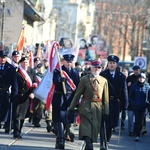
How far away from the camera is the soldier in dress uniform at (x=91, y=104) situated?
1467 cm

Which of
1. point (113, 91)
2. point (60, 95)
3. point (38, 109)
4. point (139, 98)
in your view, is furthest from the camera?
point (38, 109)

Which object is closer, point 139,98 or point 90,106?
point 90,106

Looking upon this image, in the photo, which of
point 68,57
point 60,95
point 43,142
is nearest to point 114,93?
point 60,95

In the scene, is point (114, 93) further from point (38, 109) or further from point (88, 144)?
point (38, 109)

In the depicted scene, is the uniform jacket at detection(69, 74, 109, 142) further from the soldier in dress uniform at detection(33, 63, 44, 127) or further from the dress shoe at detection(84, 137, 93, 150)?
the soldier in dress uniform at detection(33, 63, 44, 127)

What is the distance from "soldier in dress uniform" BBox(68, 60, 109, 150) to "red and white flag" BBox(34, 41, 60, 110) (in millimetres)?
2037

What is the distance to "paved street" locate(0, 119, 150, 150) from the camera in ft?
52.1

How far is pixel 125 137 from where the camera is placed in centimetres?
2014

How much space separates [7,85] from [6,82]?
0.07 meters

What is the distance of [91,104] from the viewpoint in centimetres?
1473

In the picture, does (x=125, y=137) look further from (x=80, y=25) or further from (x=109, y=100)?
(x=80, y=25)

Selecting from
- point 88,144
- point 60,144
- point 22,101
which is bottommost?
point 60,144

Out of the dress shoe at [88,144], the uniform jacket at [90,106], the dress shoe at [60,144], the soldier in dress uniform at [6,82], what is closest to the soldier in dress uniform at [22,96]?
the soldier in dress uniform at [6,82]

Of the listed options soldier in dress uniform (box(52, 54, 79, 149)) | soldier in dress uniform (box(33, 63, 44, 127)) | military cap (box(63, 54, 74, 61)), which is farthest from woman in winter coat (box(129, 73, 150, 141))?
military cap (box(63, 54, 74, 61))
